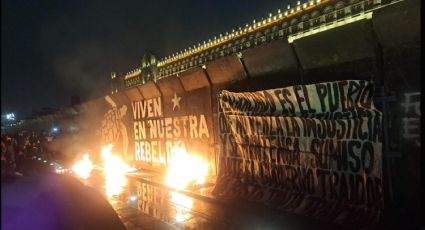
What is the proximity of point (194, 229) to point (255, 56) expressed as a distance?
5.14 m

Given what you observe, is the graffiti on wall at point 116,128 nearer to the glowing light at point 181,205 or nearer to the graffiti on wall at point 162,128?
the graffiti on wall at point 162,128

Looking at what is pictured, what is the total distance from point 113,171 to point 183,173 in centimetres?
583

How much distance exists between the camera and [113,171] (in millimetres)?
18109

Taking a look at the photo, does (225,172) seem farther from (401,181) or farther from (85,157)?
(85,157)

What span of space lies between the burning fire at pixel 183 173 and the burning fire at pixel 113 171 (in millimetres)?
1974

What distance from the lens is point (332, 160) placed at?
306 inches

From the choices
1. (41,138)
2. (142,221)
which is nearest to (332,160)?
(142,221)

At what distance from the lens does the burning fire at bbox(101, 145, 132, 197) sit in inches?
519

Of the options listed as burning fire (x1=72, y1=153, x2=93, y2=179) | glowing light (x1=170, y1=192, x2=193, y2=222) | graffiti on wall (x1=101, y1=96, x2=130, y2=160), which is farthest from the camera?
graffiti on wall (x1=101, y1=96, x2=130, y2=160)

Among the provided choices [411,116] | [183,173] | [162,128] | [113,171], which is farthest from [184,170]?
[411,116]

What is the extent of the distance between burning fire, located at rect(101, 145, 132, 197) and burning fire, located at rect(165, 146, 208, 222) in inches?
77.7

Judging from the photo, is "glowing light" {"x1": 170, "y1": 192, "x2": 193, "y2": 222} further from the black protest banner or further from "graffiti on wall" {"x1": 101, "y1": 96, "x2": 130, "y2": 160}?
"graffiti on wall" {"x1": 101, "y1": 96, "x2": 130, "y2": 160}

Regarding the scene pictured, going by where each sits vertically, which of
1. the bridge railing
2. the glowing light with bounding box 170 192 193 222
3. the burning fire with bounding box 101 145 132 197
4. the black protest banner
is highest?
the bridge railing

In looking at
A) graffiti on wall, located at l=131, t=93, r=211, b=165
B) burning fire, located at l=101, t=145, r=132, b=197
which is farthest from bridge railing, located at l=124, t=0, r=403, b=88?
burning fire, located at l=101, t=145, r=132, b=197
